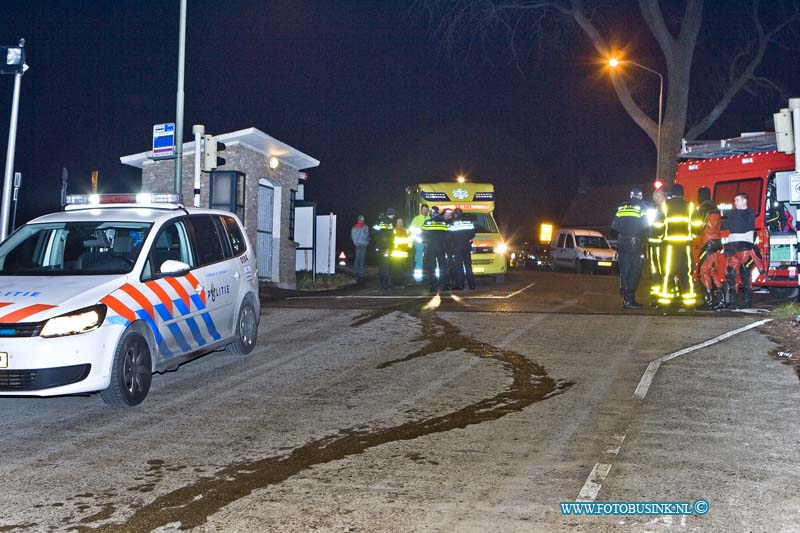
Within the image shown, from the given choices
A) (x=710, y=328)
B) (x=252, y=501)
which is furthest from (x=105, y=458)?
(x=710, y=328)

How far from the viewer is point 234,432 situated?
674cm

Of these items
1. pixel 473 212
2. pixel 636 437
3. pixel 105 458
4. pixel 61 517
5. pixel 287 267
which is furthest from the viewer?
pixel 287 267

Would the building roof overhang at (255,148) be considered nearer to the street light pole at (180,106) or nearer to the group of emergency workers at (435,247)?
the street light pole at (180,106)

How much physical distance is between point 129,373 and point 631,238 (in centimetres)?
909

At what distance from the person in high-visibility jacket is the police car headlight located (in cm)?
946

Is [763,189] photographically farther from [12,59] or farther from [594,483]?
[12,59]

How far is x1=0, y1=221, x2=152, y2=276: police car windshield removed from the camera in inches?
319

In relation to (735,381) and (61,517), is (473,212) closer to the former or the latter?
(735,381)

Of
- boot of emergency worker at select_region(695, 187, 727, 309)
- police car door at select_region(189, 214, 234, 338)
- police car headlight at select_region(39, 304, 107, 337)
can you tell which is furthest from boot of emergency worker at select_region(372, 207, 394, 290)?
police car headlight at select_region(39, 304, 107, 337)

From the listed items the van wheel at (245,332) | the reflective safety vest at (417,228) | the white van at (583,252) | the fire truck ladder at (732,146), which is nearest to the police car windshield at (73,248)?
the van wheel at (245,332)

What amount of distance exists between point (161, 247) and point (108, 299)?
1.29m

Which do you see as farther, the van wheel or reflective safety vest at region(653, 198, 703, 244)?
reflective safety vest at region(653, 198, 703, 244)

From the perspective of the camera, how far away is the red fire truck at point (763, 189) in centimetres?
1614

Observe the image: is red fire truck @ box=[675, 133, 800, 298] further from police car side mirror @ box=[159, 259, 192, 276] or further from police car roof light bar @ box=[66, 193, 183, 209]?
police car side mirror @ box=[159, 259, 192, 276]
